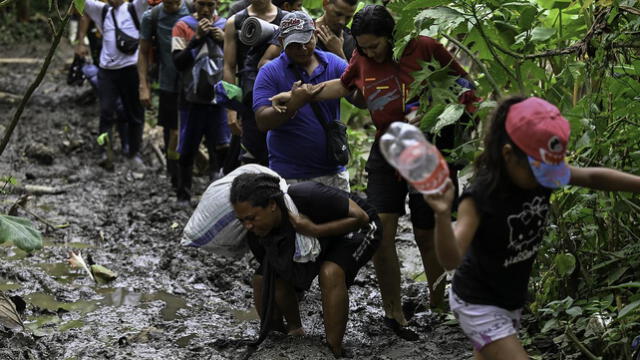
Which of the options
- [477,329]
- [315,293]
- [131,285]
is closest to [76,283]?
[131,285]

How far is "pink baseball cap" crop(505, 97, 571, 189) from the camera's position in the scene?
316 cm

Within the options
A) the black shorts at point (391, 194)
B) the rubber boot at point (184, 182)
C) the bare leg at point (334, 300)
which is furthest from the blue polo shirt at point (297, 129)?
the rubber boot at point (184, 182)

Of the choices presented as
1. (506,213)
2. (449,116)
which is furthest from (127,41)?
(506,213)

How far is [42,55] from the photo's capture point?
17.9 metres

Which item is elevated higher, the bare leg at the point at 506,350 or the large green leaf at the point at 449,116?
the large green leaf at the point at 449,116

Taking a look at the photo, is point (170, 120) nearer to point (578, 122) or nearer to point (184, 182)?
point (184, 182)

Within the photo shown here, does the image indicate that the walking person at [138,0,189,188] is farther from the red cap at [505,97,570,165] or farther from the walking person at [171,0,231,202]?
the red cap at [505,97,570,165]

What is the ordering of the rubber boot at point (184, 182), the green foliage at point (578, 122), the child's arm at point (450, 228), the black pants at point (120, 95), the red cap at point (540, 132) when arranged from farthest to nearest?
the black pants at point (120, 95), the rubber boot at point (184, 182), the green foliage at point (578, 122), the red cap at point (540, 132), the child's arm at point (450, 228)

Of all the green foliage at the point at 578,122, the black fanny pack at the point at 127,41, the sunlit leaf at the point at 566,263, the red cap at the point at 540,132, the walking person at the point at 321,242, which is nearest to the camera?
the red cap at the point at 540,132

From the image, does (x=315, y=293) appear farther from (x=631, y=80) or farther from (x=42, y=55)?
(x=42, y=55)

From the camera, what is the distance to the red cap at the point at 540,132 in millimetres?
3160

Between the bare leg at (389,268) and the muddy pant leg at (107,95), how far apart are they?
598 cm

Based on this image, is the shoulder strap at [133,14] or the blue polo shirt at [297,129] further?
the shoulder strap at [133,14]

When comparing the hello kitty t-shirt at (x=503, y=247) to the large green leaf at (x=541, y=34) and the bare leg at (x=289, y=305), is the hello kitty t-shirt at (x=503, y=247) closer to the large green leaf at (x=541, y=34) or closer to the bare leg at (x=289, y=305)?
the large green leaf at (x=541, y=34)
